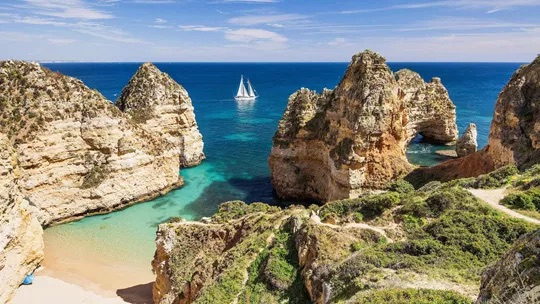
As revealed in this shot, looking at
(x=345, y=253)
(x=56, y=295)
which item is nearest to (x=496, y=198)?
(x=345, y=253)

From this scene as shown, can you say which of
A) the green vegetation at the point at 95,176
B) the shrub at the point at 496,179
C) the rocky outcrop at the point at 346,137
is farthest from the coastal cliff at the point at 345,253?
the green vegetation at the point at 95,176

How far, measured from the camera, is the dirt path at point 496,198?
15730mm

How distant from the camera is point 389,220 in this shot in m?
17.0

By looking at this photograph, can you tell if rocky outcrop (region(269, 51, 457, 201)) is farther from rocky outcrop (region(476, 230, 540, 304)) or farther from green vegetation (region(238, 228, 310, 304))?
rocky outcrop (region(476, 230, 540, 304))

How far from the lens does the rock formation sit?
26469 mm

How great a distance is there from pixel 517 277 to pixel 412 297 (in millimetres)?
3566

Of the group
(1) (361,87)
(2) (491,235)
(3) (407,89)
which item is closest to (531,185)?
(2) (491,235)

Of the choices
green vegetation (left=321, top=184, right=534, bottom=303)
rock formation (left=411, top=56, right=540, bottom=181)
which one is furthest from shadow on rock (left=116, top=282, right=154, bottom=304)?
rock formation (left=411, top=56, right=540, bottom=181)

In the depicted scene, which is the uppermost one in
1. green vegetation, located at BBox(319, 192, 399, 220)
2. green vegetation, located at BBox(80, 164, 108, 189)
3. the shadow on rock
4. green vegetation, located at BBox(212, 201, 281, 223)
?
green vegetation, located at BBox(319, 192, 399, 220)

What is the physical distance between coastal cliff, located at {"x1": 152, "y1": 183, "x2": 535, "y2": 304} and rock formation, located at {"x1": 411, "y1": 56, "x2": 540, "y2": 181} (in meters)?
12.0

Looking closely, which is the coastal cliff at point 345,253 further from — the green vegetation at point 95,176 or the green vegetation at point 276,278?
the green vegetation at point 95,176

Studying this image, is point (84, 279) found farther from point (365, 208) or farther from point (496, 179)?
point (496, 179)

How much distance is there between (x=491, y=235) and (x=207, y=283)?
11.2 metres

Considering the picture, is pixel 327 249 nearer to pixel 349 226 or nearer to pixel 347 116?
pixel 349 226
